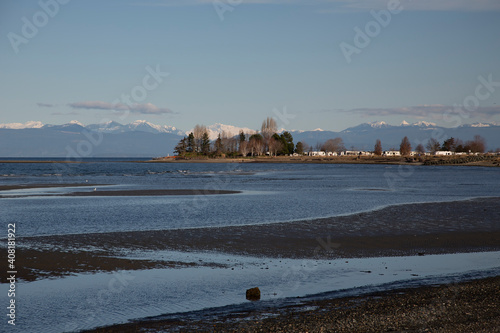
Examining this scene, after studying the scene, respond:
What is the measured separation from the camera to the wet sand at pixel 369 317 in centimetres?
955

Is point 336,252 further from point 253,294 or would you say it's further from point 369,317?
point 369,317

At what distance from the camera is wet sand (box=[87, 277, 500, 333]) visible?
9.55m

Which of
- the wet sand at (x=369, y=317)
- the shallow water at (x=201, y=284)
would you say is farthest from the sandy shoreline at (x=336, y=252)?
the shallow water at (x=201, y=284)

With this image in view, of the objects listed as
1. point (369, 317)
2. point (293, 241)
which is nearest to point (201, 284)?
point (369, 317)

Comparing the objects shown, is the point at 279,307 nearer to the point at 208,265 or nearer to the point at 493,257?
the point at 208,265

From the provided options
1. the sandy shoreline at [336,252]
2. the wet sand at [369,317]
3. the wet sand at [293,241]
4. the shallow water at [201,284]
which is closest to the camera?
the wet sand at [369,317]

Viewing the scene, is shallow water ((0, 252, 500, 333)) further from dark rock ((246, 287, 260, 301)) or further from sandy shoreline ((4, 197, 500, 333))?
sandy shoreline ((4, 197, 500, 333))

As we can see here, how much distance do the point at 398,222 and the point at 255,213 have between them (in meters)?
8.16

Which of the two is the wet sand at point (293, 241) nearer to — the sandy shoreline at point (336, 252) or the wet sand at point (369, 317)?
the sandy shoreline at point (336, 252)

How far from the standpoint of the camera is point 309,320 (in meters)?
10.0

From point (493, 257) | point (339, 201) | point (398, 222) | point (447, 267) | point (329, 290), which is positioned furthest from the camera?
point (339, 201)

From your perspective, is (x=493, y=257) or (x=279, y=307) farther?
(x=493, y=257)

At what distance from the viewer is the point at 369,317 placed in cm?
1016

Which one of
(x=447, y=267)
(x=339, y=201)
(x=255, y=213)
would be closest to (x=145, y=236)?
(x=255, y=213)
